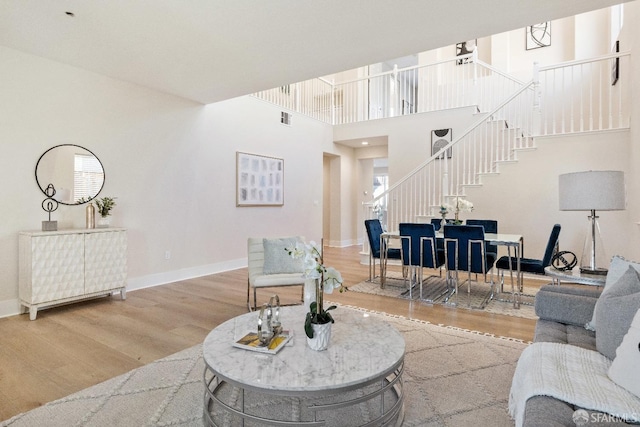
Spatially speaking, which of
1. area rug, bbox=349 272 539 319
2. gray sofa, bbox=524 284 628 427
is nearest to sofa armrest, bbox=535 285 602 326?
gray sofa, bbox=524 284 628 427

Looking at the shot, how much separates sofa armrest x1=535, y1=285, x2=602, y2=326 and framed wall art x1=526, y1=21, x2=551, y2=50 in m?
7.20

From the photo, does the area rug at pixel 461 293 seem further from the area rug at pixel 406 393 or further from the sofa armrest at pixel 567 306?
the sofa armrest at pixel 567 306

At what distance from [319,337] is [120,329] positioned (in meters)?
2.38

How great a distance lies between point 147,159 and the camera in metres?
4.84

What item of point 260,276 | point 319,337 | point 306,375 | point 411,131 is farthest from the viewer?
point 411,131

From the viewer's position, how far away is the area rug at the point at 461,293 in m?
3.79

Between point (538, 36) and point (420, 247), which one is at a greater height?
point (538, 36)

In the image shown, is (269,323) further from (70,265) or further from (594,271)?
(70,265)

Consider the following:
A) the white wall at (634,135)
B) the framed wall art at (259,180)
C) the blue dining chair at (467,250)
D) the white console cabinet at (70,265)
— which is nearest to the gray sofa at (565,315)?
the blue dining chair at (467,250)

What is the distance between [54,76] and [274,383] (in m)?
4.42

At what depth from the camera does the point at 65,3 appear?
2.74 metres

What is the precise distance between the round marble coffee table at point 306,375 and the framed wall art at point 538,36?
316 inches

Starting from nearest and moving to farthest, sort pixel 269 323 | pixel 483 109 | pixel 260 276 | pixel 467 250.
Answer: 1. pixel 269 323
2. pixel 260 276
3. pixel 467 250
4. pixel 483 109

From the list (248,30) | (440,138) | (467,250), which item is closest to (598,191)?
(467,250)
